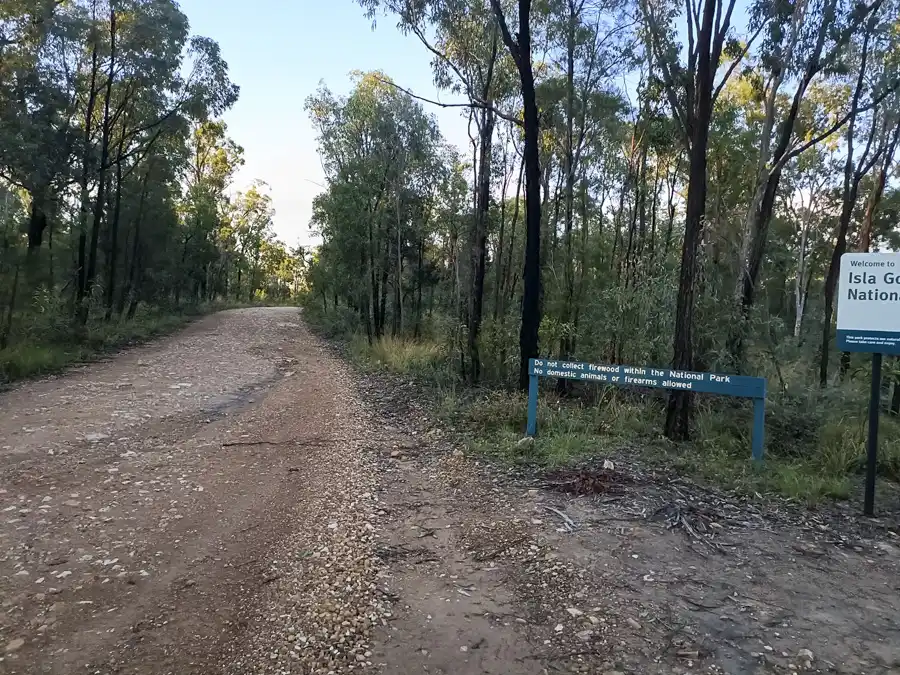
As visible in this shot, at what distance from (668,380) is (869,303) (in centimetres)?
199

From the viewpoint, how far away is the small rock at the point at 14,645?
3060 millimetres

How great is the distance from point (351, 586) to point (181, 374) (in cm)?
948

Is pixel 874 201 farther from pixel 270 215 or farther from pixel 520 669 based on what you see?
pixel 270 215

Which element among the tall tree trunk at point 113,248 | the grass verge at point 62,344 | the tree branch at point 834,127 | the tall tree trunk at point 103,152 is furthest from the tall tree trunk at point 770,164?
the tall tree trunk at point 113,248

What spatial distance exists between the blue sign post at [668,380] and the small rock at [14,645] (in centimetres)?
529

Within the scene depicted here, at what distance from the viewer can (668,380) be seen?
21.2ft

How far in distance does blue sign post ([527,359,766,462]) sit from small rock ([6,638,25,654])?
17.4 feet

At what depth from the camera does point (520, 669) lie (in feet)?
9.84

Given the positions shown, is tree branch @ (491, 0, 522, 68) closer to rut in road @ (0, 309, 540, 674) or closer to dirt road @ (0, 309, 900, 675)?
rut in road @ (0, 309, 540, 674)

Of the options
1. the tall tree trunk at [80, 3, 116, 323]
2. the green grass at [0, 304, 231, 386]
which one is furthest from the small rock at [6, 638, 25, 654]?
the tall tree trunk at [80, 3, 116, 323]

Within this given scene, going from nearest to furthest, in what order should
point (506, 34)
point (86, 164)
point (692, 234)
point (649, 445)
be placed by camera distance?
point (649, 445)
point (692, 234)
point (506, 34)
point (86, 164)

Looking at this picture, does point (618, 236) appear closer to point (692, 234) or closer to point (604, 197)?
point (604, 197)

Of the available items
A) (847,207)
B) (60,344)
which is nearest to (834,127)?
(847,207)

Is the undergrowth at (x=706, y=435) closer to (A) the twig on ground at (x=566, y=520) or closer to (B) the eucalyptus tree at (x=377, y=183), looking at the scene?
(A) the twig on ground at (x=566, y=520)
